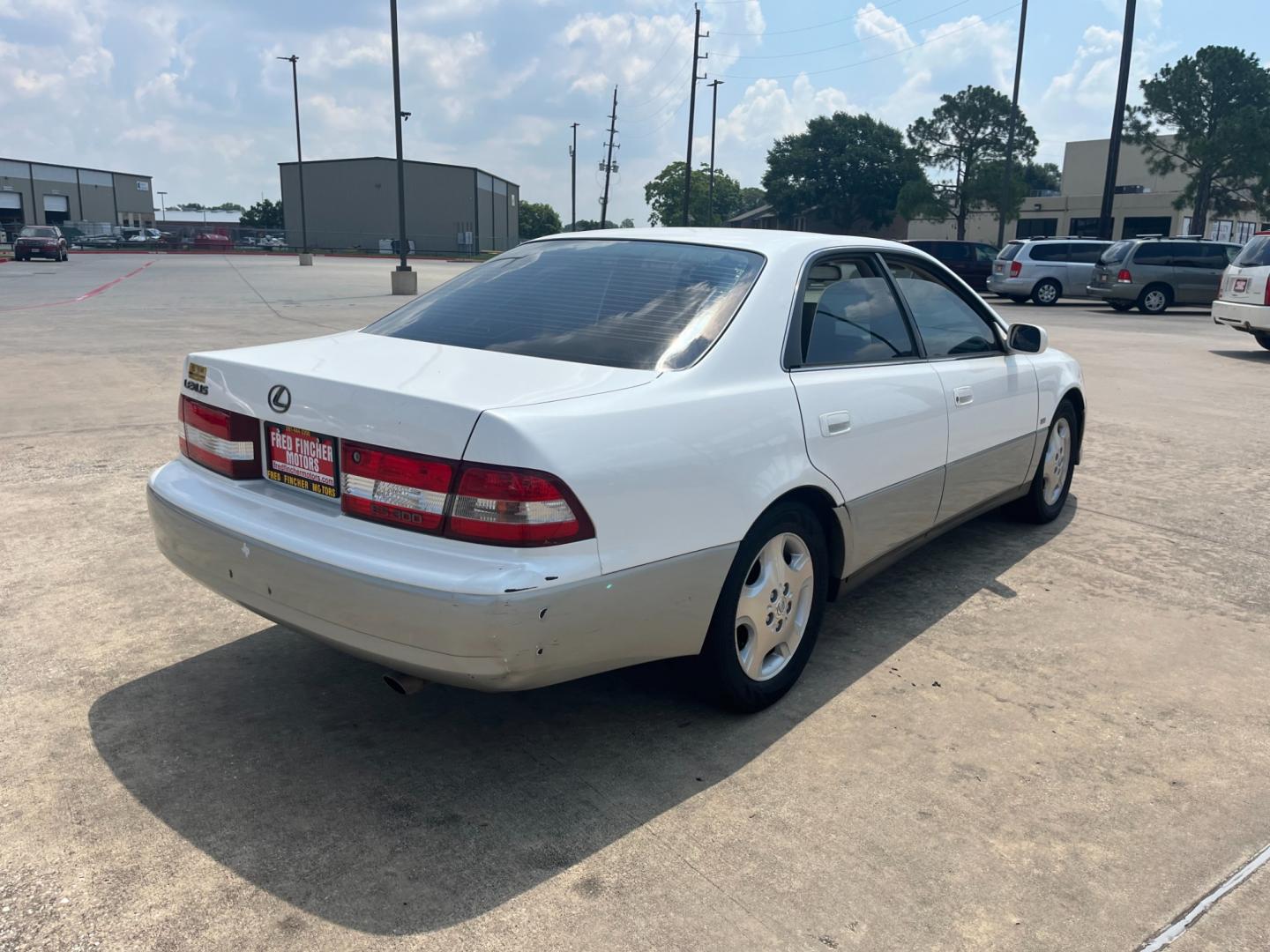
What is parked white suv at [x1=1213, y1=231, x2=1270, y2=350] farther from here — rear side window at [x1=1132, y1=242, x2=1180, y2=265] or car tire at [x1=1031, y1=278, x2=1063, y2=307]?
car tire at [x1=1031, y1=278, x2=1063, y2=307]

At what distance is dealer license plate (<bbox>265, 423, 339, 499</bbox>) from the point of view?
9.18 feet

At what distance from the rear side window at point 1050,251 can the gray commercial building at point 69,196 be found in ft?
247

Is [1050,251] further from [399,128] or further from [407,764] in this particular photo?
[407,764]

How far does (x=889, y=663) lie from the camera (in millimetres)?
3762

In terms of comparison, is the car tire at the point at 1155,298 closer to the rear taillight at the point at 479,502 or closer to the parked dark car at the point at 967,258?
the parked dark car at the point at 967,258

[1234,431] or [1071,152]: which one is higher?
[1071,152]

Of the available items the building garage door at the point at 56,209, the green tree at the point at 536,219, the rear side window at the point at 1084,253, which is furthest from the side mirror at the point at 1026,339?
the green tree at the point at 536,219

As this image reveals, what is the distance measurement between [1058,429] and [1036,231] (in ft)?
222

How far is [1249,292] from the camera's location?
13664 millimetres

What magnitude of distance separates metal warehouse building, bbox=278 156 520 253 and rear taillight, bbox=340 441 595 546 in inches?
3303

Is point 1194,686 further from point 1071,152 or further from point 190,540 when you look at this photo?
point 1071,152

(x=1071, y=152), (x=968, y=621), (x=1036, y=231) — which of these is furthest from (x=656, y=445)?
(x=1071, y=152)

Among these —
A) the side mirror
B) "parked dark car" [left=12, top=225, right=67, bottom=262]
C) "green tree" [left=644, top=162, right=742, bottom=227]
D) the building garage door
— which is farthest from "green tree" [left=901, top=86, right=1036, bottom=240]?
the building garage door

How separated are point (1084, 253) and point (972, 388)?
2253 cm
